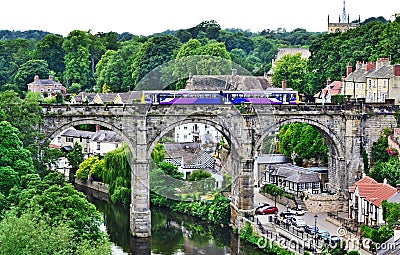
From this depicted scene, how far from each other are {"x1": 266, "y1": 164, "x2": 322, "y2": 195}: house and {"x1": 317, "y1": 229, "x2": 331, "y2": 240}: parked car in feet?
28.7

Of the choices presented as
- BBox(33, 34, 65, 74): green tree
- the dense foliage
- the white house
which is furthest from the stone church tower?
the dense foliage

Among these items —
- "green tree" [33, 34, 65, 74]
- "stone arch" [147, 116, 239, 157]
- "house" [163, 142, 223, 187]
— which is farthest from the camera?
"green tree" [33, 34, 65, 74]

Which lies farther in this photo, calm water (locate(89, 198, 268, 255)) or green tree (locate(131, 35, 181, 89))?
green tree (locate(131, 35, 181, 89))

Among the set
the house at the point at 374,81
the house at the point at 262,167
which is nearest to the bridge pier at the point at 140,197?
the house at the point at 262,167

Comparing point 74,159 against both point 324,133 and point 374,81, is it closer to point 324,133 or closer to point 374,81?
point 324,133

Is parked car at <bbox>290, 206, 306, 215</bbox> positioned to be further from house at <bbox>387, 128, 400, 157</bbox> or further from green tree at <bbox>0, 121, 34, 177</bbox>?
green tree at <bbox>0, 121, 34, 177</bbox>

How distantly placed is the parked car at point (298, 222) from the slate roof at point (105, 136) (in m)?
27.4

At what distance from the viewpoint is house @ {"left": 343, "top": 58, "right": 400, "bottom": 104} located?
57147 millimetres

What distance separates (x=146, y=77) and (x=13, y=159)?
50940 mm

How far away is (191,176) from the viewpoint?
5791cm

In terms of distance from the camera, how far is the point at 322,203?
171ft

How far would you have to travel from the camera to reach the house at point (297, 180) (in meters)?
55.1

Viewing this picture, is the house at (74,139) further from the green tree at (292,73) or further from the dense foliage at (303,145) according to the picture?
the dense foliage at (303,145)

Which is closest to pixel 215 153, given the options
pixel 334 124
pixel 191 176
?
pixel 191 176
